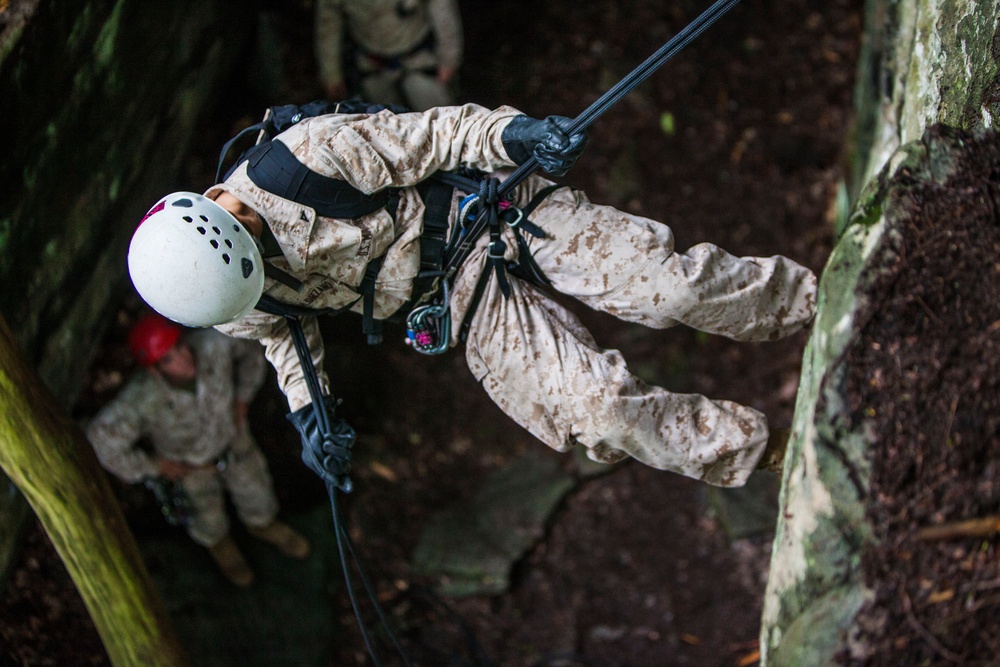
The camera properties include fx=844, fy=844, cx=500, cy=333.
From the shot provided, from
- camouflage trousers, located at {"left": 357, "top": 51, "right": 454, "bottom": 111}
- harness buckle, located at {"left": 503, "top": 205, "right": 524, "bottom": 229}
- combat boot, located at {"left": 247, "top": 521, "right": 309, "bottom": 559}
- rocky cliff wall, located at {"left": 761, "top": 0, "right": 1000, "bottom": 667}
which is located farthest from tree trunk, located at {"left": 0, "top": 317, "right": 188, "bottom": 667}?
camouflage trousers, located at {"left": 357, "top": 51, "right": 454, "bottom": 111}

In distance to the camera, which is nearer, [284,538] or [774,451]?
[774,451]

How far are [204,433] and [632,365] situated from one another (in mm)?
2839

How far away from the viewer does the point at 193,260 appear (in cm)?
285

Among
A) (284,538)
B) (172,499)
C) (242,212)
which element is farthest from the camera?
(284,538)

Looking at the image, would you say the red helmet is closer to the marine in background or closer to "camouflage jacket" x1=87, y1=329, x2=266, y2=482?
the marine in background

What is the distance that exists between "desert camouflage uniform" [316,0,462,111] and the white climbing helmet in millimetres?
2781

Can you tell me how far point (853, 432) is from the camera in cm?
254

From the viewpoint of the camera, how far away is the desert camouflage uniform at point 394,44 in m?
5.34

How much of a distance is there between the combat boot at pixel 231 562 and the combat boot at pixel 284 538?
202 millimetres

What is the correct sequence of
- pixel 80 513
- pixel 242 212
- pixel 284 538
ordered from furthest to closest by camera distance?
pixel 284 538 < pixel 80 513 < pixel 242 212

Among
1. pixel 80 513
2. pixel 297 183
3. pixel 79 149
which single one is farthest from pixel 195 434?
pixel 297 183

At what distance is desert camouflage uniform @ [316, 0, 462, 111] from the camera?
5344 millimetres

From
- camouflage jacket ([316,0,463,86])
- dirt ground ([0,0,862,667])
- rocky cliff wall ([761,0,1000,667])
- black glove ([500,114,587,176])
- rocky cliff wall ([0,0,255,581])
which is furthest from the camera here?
dirt ground ([0,0,862,667])

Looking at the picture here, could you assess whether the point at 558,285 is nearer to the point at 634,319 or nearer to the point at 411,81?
the point at 634,319
